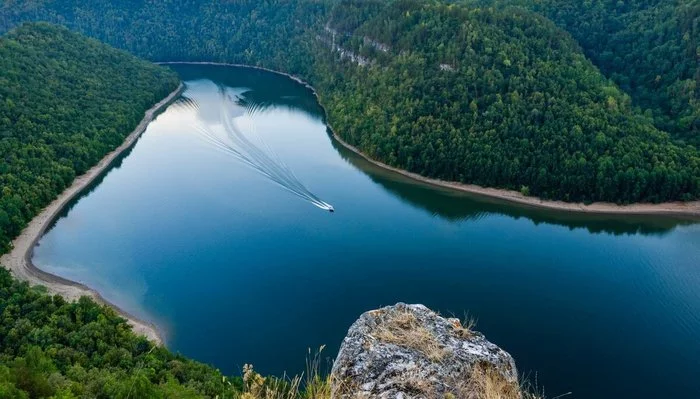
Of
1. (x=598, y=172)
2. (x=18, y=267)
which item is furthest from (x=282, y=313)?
(x=598, y=172)

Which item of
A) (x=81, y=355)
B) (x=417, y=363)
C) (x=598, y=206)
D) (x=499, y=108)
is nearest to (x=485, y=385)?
(x=417, y=363)

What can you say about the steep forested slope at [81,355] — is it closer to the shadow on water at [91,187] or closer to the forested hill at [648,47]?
the shadow on water at [91,187]

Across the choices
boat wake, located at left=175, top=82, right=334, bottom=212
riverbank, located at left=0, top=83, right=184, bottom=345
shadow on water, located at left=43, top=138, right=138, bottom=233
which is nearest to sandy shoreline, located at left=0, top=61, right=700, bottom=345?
riverbank, located at left=0, top=83, right=184, bottom=345

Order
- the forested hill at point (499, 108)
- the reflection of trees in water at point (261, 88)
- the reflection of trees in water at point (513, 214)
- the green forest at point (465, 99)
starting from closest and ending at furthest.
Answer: the reflection of trees in water at point (513, 214) < the green forest at point (465, 99) < the forested hill at point (499, 108) < the reflection of trees in water at point (261, 88)

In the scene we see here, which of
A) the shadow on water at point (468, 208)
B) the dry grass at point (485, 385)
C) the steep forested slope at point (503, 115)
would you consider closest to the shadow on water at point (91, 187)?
the shadow on water at point (468, 208)

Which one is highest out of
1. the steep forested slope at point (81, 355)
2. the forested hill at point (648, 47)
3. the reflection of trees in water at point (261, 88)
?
the forested hill at point (648, 47)

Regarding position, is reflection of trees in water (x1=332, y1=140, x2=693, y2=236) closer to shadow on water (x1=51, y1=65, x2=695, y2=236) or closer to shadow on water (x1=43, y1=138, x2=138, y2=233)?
shadow on water (x1=51, y1=65, x2=695, y2=236)

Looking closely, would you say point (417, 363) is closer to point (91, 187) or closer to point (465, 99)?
point (91, 187)

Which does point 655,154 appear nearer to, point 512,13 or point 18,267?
point 512,13
